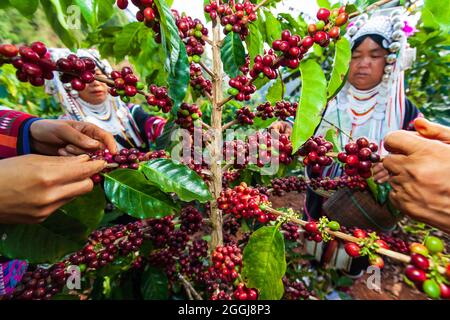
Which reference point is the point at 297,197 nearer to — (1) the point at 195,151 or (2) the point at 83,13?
(1) the point at 195,151

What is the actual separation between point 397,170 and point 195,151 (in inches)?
31.0

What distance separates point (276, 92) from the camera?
100 centimetres

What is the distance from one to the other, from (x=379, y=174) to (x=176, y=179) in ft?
3.83

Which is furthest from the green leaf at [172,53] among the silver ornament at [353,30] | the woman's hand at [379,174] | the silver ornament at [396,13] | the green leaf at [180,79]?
the silver ornament at [396,13]

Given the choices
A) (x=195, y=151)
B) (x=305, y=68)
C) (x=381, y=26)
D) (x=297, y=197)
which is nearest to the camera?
(x=305, y=68)

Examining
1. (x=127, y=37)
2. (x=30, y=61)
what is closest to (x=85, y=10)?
(x=30, y=61)

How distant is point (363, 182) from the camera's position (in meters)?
1.17

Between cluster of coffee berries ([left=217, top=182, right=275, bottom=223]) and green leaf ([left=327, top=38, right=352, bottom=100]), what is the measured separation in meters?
0.44

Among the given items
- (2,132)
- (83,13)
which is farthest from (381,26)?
(2,132)

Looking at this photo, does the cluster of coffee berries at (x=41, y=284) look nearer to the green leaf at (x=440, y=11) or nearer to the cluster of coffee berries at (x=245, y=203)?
the cluster of coffee berries at (x=245, y=203)

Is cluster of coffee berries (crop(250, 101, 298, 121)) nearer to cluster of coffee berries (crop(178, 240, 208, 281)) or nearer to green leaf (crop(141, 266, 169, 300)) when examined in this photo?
cluster of coffee berries (crop(178, 240, 208, 281))

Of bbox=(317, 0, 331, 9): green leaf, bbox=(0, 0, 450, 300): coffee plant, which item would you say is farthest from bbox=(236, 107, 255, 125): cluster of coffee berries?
bbox=(317, 0, 331, 9): green leaf

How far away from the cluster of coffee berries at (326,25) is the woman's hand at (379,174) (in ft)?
2.88

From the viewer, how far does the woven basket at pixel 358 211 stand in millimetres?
1551
